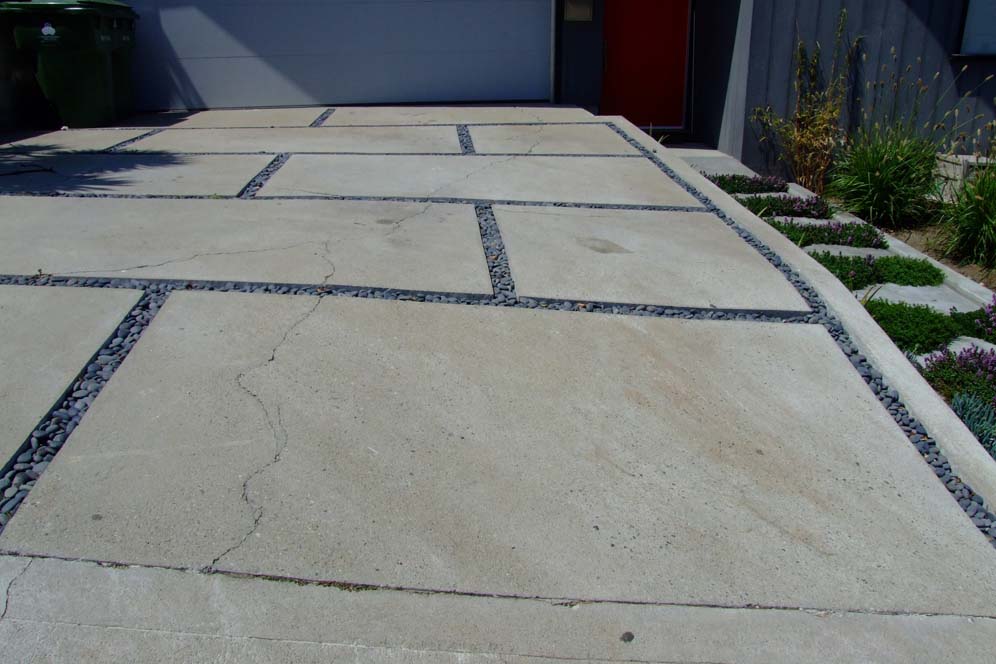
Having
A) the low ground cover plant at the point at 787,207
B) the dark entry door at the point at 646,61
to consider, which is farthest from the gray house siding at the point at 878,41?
the dark entry door at the point at 646,61

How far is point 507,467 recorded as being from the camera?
3.09m

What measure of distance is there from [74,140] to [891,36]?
7.96 metres

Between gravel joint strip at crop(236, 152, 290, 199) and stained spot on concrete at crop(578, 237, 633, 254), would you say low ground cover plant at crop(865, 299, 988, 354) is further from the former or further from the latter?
gravel joint strip at crop(236, 152, 290, 199)

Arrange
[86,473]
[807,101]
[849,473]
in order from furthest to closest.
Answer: [807,101], [849,473], [86,473]

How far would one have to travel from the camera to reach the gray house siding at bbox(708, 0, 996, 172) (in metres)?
7.96

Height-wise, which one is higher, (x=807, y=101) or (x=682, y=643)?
(x=807, y=101)

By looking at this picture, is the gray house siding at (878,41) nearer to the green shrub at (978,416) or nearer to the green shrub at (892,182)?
the green shrub at (892,182)

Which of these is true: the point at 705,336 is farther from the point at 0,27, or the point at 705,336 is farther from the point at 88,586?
the point at 0,27

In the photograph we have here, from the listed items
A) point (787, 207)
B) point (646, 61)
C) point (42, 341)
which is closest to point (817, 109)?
point (787, 207)

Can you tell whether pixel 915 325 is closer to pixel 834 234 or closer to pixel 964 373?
pixel 964 373

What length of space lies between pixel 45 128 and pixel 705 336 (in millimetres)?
8315

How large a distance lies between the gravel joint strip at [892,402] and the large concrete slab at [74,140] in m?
6.13

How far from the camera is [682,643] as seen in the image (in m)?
2.38

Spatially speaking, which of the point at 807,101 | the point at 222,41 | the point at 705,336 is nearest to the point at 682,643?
the point at 705,336
